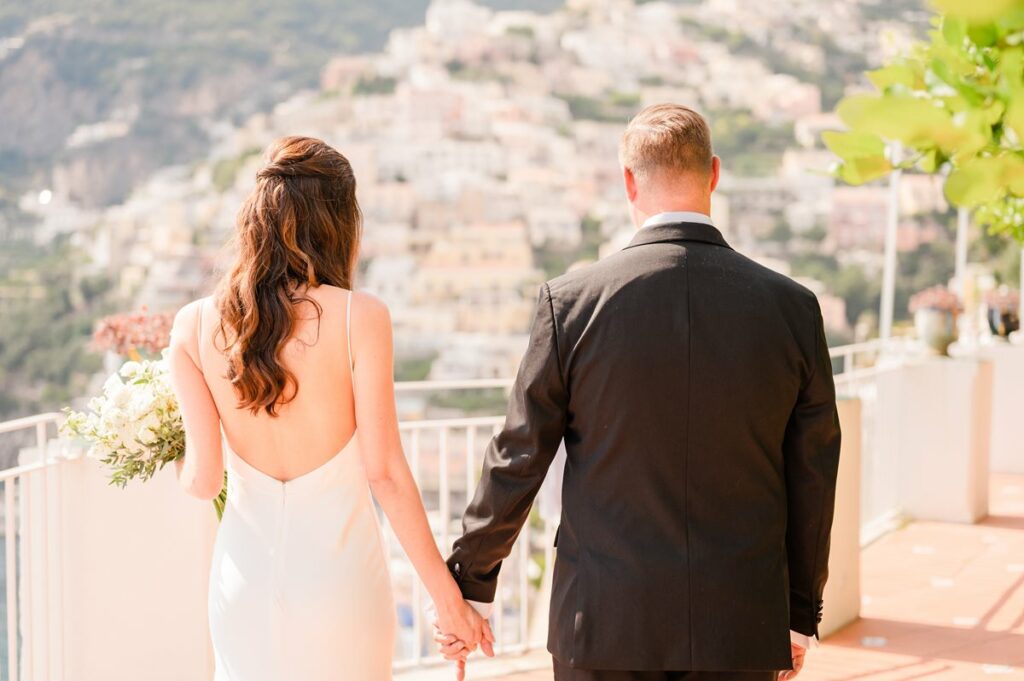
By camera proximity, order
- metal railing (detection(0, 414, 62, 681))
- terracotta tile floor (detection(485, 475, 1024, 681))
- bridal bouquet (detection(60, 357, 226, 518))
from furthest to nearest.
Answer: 1. terracotta tile floor (detection(485, 475, 1024, 681))
2. metal railing (detection(0, 414, 62, 681))
3. bridal bouquet (detection(60, 357, 226, 518))

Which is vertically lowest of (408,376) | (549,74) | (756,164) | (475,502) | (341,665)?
(408,376)

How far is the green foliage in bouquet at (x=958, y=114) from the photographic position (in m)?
0.52

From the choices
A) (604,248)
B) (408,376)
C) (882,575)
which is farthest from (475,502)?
(604,248)

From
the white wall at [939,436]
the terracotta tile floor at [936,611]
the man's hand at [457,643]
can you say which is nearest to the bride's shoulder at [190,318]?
the man's hand at [457,643]

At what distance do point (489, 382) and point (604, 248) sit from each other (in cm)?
4274


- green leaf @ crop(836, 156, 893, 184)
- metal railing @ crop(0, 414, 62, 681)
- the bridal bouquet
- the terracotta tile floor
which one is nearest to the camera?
green leaf @ crop(836, 156, 893, 184)

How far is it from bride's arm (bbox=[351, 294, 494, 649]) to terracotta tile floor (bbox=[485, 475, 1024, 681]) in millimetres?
1666

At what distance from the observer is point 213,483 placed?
1819 millimetres

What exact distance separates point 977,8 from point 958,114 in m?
0.11

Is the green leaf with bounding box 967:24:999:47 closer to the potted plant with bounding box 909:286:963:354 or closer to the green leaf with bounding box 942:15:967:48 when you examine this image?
the green leaf with bounding box 942:15:967:48

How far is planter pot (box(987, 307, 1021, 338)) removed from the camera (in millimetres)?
7594

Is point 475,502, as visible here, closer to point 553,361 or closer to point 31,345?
point 553,361

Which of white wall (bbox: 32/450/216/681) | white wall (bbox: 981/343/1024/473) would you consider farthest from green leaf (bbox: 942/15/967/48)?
white wall (bbox: 981/343/1024/473)

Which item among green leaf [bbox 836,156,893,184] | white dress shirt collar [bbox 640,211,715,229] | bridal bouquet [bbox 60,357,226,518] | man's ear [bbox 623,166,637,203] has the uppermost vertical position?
man's ear [bbox 623,166,637,203]
